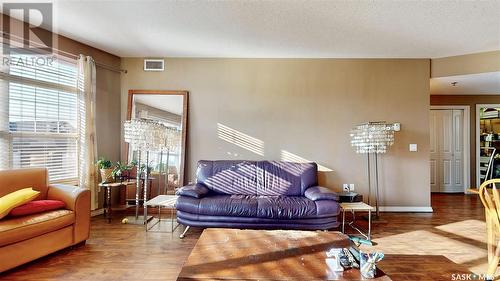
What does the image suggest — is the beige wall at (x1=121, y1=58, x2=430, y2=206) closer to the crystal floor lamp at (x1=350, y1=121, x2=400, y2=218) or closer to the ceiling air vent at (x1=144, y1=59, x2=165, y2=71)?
the crystal floor lamp at (x1=350, y1=121, x2=400, y2=218)

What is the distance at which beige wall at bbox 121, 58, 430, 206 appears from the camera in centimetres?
421

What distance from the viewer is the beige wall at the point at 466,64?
3958 mm

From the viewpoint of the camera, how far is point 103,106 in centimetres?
411

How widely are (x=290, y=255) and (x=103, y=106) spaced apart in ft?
12.4

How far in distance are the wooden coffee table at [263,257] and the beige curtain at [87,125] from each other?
2499mm

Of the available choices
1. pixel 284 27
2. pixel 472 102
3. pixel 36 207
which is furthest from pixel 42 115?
pixel 472 102

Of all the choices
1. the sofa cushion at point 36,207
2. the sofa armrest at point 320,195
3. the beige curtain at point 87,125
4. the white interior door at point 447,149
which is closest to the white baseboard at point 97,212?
the beige curtain at point 87,125

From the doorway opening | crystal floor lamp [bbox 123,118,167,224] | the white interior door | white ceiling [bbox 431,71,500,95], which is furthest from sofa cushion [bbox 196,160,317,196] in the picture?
the doorway opening

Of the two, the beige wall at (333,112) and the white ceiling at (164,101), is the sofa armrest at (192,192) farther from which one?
the white ceiling at (164,101)

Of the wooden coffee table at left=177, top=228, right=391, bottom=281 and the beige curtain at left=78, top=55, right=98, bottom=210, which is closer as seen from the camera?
the wooden coffee table at left=177, top=228, right=391, bottom=281

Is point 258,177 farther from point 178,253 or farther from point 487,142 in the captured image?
point 487,142

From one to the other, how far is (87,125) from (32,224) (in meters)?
1.80

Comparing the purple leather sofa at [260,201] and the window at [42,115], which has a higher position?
the window at [42,115]

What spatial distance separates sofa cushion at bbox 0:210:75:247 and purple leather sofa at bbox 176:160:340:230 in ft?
3.83
